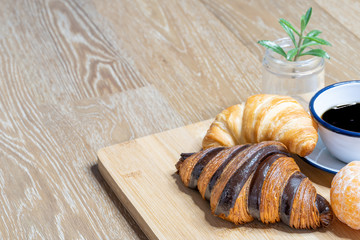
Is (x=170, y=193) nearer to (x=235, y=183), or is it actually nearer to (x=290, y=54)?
(x=235, y=183)

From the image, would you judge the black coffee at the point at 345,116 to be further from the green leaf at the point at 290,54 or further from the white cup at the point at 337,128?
the green leaf at the point at 290,54

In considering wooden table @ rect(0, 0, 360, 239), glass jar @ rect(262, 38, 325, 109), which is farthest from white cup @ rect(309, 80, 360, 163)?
wooden table @ rect(0, 0, 360, 239)

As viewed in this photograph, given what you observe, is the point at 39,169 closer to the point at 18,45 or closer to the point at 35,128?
the point at 35,128

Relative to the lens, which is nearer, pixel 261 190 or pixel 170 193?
pixel 261 190

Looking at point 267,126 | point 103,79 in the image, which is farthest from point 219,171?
point 103,79

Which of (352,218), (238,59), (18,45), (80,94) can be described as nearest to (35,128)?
(80,94)
